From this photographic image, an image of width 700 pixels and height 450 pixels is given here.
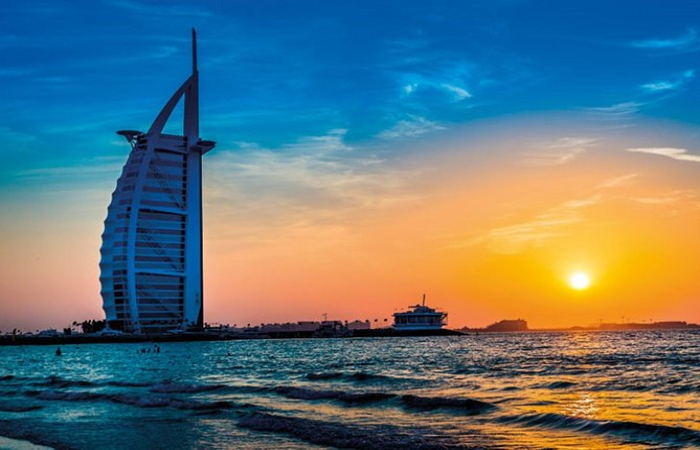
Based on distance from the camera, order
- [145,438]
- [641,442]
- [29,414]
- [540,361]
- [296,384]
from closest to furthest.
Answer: [641,442] < [145,438] < [29,414] < [296,384] < [540,361]

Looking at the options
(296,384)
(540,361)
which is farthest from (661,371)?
(296,384)

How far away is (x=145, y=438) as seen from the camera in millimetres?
25531

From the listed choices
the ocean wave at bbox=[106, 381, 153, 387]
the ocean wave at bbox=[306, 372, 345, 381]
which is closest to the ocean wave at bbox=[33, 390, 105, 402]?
the ocean wave at bbox=[106, 381, 153, 387]

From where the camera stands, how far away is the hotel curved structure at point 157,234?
573ft

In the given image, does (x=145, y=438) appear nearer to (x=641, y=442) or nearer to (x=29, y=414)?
(x=29, y=414)

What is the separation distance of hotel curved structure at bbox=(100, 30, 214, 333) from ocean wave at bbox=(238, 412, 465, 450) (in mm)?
149825

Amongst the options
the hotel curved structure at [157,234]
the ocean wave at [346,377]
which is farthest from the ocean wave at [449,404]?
the hotel curved structure at [157,234]

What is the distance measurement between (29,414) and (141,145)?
154345mm

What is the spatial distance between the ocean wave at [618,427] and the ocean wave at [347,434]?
437 cm

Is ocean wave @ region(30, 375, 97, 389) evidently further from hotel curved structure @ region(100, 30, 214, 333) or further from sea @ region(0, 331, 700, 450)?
hotel curved structure @ region(100, 30, 214, 333)

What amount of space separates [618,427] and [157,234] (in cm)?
16351

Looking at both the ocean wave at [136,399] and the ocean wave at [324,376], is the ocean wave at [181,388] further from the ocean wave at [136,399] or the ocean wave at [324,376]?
the ocean wave at [324,376]

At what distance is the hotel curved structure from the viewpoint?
174750mm

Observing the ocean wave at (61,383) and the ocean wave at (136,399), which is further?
the ocean wave at (61,383)
